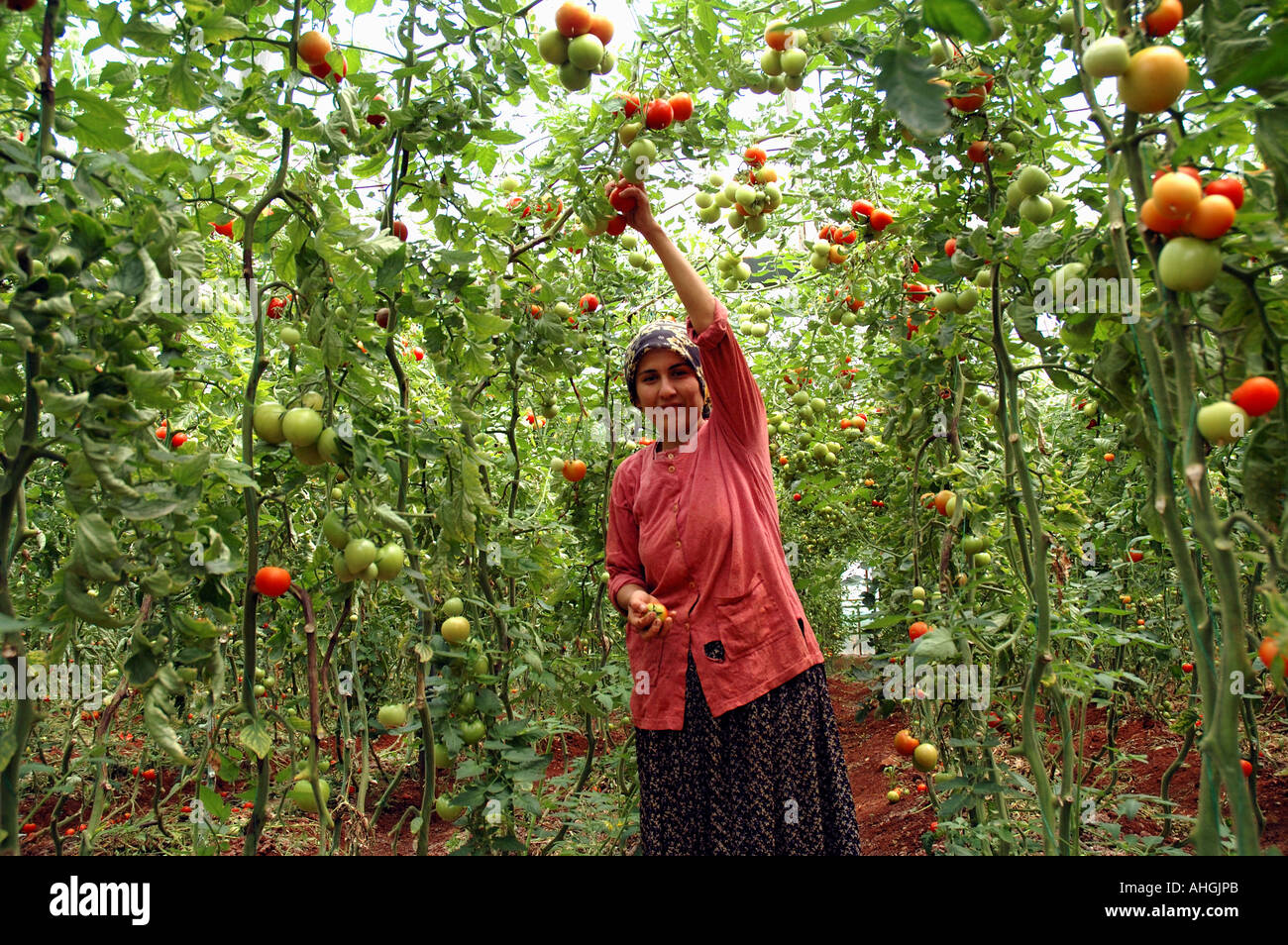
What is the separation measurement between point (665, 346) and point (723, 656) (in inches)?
27.0

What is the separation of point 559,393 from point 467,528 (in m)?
1.49

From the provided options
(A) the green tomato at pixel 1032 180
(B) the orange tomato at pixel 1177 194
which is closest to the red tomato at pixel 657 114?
(A) the green tomato at pixel 1032 180

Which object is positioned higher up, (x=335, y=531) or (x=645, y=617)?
(x=335, y=531)

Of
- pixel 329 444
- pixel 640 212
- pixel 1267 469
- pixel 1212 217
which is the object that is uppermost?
pixel 640 212

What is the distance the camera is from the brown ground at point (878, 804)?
117 inches

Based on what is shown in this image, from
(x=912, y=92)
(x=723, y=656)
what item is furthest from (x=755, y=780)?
(x=912, y=92)

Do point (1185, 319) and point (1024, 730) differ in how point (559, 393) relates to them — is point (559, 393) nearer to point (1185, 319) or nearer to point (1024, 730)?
point (1024, 730)

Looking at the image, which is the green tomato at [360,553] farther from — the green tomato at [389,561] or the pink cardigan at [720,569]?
the pink cardigan at [720,569]

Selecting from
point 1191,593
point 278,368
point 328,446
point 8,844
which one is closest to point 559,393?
point 278,368

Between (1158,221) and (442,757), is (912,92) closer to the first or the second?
(1158,221)

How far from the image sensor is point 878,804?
3.76m

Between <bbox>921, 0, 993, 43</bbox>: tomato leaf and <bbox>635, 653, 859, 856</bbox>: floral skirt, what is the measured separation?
1.20 metres

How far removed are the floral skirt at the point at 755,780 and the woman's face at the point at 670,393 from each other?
52 centimetres

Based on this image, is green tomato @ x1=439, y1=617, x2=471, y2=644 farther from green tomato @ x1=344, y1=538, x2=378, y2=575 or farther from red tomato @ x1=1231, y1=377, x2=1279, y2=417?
red tomato @ x1=1231, y1=377, x2=1279, y2=417
